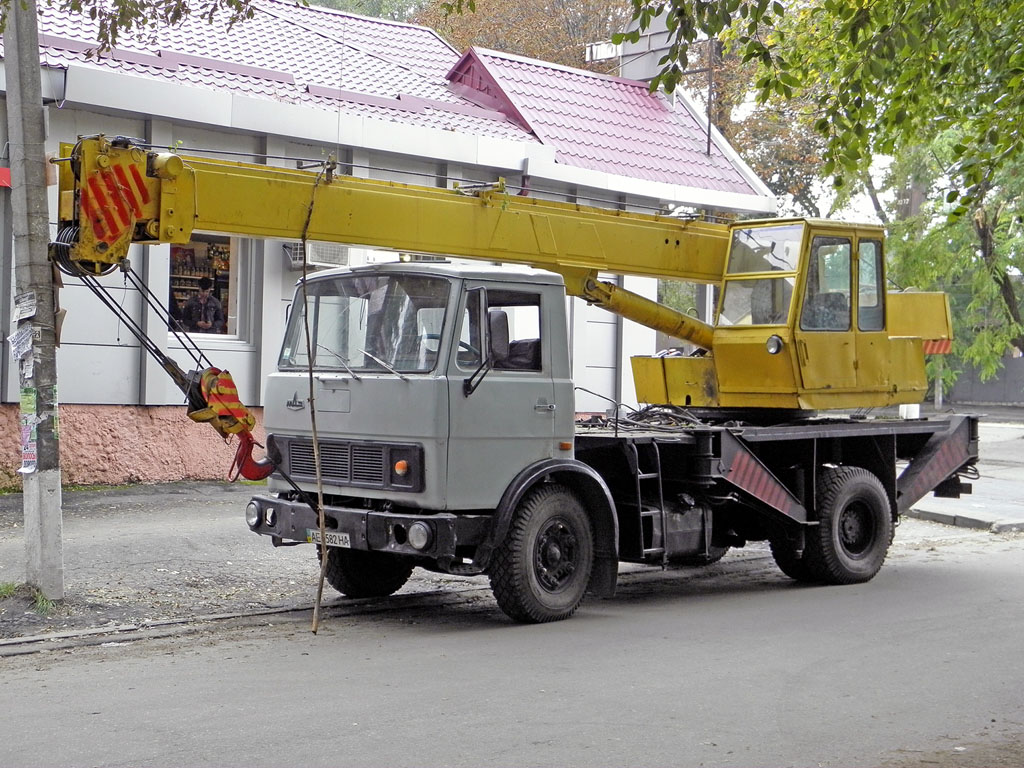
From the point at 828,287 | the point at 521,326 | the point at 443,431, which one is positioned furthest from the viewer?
the point at 828,287

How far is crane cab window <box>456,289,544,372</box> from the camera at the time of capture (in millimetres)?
8805

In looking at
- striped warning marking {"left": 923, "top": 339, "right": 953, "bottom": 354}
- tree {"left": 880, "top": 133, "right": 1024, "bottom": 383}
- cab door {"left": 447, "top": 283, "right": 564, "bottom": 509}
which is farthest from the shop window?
tree {"left": 880, "top": 133, "right": 1024, "bottom": 383}

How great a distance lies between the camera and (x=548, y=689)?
7.11 m

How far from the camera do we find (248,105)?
15.2m

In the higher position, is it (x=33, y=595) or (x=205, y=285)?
(x=205, y=285)

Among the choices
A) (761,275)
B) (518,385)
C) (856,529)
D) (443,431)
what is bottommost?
(856,529)

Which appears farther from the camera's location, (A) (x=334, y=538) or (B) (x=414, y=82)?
(B) (x=414, y=82)

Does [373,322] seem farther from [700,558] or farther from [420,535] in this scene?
[700,558]

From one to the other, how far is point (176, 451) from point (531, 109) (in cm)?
754

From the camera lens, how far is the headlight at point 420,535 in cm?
843

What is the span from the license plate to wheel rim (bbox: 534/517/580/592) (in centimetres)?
129

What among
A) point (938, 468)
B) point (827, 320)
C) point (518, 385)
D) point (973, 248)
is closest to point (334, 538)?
point (518, 385)

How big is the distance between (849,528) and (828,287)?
7.10 feet

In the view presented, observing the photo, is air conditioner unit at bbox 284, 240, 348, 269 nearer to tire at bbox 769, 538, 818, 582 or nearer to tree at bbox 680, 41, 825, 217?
tire at bbox 769, 538, 818, 582
